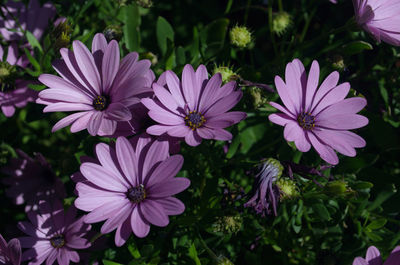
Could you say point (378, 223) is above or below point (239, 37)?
below

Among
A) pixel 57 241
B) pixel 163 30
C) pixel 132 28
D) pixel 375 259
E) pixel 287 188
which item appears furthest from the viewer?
pixel 163 30

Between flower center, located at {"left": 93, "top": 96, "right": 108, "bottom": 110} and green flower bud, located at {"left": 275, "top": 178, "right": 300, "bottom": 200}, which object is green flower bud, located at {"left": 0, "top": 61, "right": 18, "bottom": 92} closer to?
flower center, located at {"left": 93, "top": 96, "right": 108, "bottom": 110}

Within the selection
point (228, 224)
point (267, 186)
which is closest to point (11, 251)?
point (228, 224)

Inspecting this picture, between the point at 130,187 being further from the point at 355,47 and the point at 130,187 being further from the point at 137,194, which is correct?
the point at 355,47

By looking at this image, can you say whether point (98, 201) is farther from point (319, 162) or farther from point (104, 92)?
point (319, 162)

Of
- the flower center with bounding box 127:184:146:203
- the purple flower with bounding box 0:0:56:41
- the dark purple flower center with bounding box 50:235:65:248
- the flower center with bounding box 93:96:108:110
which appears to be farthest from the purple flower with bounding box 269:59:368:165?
the purple flower with bounding box 0:0:56:41

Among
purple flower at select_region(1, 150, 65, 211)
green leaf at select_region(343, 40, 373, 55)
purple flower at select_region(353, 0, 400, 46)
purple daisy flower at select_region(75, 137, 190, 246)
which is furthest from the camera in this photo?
purple flower at select_region(1, 150, 65, 211)
